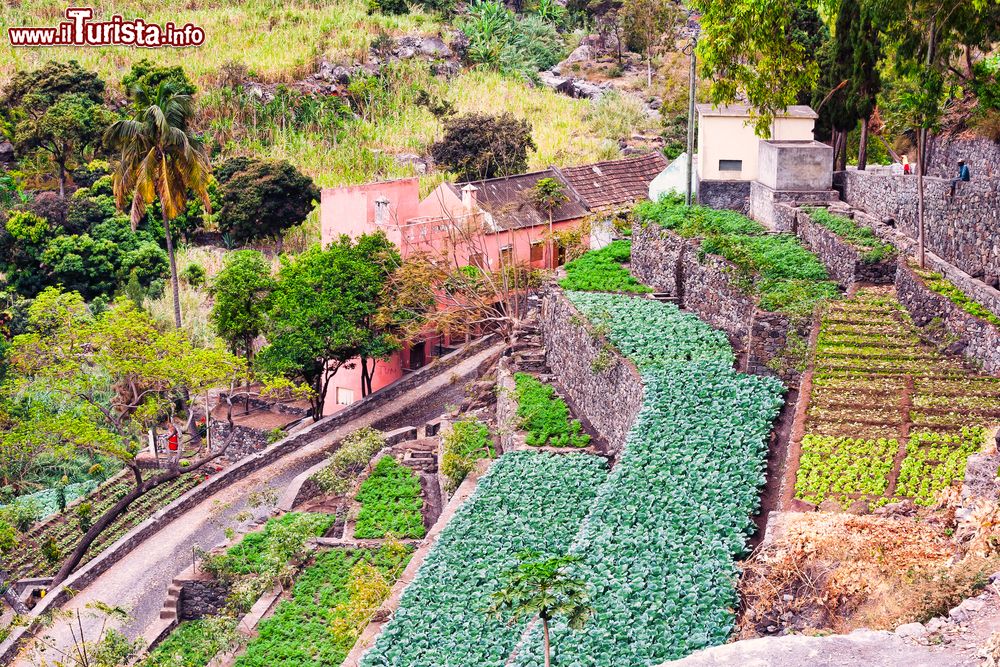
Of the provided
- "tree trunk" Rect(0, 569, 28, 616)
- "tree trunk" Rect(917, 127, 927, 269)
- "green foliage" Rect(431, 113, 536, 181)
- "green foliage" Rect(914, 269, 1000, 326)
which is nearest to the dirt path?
"tree trunk" Rect(0, 569, 28, 616)

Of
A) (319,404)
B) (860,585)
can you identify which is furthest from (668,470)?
(319,404)

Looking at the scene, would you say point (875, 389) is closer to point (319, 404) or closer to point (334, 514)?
point (334, 514)

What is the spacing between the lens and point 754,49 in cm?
2455

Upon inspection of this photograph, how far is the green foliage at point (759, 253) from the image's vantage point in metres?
23.9

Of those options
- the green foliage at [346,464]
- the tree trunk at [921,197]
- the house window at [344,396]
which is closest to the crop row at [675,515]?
the tree trunk at [921,197]

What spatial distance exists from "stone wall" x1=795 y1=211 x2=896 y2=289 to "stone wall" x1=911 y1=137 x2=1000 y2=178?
3.24 meters

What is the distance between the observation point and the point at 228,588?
83.4 ft

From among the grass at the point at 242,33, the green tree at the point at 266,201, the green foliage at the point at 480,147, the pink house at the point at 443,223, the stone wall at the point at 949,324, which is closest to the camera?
the stone wall at the point at 949,324

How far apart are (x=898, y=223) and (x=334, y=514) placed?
14051 millimetres

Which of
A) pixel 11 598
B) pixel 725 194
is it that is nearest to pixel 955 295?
pixel 725 194

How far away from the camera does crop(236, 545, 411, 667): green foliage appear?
20.9 meters

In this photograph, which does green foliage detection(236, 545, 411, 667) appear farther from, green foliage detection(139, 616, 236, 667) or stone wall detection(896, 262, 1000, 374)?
stone wall detection(896, 262, 1000, 374)

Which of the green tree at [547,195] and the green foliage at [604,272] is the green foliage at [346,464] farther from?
the green tree at [547,195]

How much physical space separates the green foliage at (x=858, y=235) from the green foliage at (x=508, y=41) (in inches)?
1714
